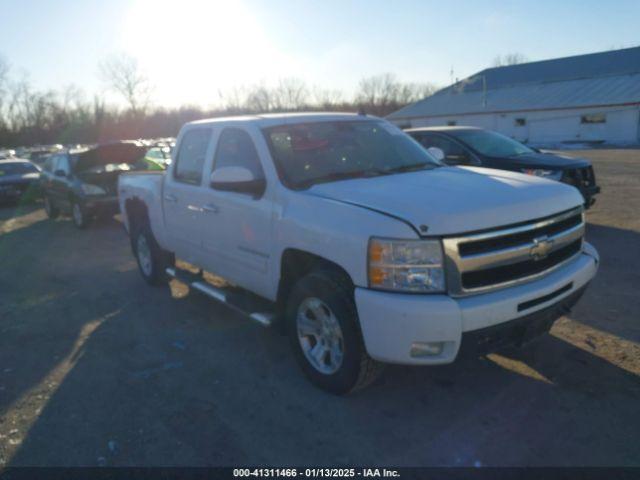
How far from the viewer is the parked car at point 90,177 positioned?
1090cm

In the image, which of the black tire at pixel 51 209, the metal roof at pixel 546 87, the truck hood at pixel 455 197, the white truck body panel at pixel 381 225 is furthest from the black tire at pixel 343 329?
the metal roof at pixel 546 87

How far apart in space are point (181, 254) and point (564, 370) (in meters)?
3.80

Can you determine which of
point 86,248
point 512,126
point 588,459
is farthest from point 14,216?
point 512,126

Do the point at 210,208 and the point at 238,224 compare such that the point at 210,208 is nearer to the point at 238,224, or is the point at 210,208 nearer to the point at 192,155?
the point at 238,224

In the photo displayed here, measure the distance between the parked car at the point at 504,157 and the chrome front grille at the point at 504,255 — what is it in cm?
438

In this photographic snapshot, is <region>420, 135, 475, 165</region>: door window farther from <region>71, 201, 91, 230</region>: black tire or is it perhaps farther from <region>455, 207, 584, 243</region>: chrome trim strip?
<region>71, 201, 91, 230</region>: black tire

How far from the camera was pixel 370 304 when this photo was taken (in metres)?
3.04

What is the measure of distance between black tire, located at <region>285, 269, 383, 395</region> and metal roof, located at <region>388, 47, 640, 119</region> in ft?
119

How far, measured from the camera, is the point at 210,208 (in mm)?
4656

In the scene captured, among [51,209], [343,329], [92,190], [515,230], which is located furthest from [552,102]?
[343,329]

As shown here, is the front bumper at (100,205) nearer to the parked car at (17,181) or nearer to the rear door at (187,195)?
the rear door at (187,195)

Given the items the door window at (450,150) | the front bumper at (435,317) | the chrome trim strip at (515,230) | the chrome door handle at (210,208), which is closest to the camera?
the front bumper at (435,317)

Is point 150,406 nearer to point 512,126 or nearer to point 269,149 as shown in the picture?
point 269,149

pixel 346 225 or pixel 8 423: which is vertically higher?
pixel 346 225
